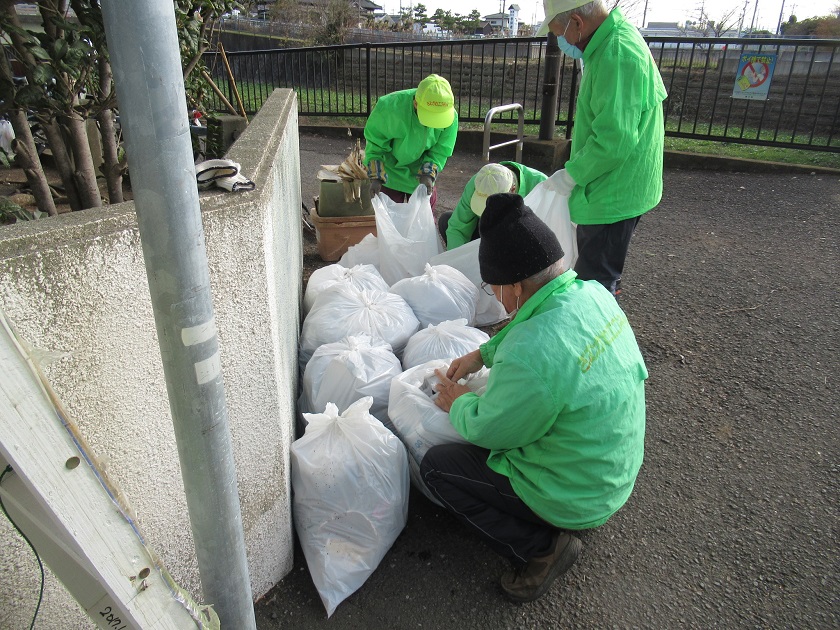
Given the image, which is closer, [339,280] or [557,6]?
[557,6]

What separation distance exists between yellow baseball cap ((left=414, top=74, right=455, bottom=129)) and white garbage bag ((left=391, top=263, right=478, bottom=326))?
1083 mm

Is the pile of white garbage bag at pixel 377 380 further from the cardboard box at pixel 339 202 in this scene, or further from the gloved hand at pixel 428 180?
the cardboard box at pixel 339 202

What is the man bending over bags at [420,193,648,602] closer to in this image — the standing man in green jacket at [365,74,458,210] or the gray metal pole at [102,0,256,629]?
the gray metal pole at [102,0,256,629]

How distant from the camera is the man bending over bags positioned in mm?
1705

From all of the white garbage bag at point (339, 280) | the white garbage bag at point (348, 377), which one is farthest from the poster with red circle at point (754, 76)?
the white garbage bag at point (348, 377)

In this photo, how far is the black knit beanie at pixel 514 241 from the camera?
179cm

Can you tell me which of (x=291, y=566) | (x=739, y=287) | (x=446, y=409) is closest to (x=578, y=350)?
(x=446, y=409)

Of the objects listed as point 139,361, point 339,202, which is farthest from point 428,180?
point 139,361

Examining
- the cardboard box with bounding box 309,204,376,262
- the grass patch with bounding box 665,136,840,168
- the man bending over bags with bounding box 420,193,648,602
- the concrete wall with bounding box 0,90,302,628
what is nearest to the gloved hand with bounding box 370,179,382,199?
the cardboard box with bounding box 309,204,376,262

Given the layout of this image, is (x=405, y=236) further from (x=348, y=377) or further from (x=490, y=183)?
(x=348, y=377)

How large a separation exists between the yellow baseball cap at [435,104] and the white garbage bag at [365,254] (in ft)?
2.80

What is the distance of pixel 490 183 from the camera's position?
11.4ft

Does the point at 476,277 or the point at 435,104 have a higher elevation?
the point at 435,104

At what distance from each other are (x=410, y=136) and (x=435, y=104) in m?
0.38
